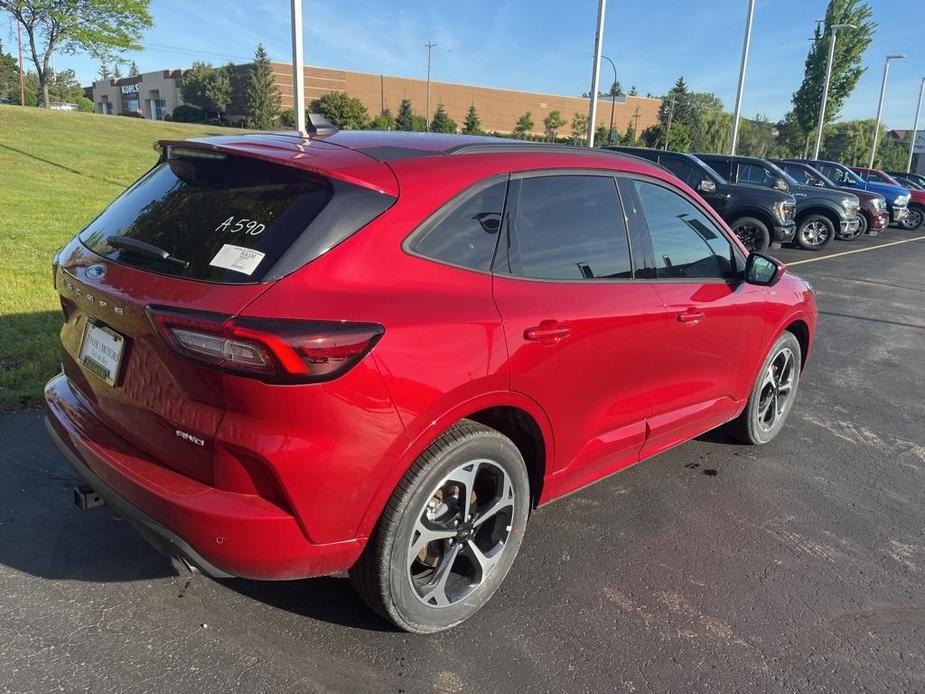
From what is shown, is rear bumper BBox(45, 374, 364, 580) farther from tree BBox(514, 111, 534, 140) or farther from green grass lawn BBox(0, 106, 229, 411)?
tree BBox(514, 111, 534, 140)

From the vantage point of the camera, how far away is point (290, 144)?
271cm

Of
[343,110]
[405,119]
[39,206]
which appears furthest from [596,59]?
[405,119]

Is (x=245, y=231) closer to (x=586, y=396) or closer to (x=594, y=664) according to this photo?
(x=586, y=396)

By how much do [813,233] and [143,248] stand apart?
56.4 ft

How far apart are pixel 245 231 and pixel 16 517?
1.99 meters

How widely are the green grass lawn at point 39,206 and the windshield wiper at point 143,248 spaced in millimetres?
2427

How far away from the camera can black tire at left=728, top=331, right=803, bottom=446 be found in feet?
14.2

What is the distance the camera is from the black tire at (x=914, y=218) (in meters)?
24.9

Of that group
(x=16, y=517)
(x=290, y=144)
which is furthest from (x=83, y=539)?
(x=290, y=144)

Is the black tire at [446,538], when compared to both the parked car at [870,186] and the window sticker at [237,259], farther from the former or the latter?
the parked car at [870,186]

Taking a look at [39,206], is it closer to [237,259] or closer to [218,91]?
[237,259]

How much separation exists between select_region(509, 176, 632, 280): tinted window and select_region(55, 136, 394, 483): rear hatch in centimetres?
63

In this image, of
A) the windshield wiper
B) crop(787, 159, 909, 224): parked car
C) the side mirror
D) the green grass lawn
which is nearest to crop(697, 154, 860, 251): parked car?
crop(787, 159, 909, 224): parked car

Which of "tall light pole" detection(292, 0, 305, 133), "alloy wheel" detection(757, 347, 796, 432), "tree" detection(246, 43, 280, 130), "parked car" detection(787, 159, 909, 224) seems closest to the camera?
"alloy wheel" detection(757, 347, 796, 432)
